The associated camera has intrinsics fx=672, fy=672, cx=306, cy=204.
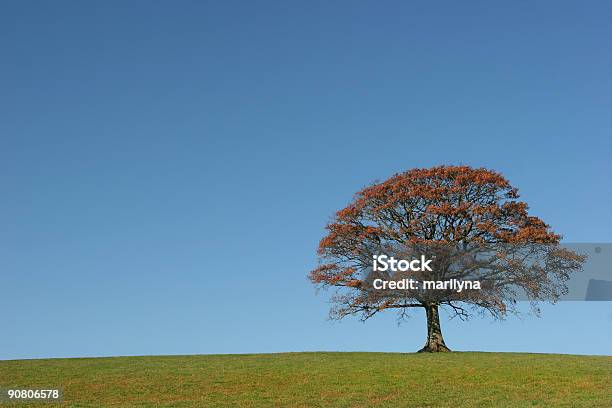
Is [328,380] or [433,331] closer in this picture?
[328,380]

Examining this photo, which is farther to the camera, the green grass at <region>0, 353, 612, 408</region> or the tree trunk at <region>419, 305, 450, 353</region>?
the tree trunk at <region>419, 305, 450, 353</region>

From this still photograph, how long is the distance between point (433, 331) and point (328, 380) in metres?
17.3

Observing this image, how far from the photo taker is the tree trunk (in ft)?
165

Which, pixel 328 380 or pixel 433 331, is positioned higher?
pixel 433 331

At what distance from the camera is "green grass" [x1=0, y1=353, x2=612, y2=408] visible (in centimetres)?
3044

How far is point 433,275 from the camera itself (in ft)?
163

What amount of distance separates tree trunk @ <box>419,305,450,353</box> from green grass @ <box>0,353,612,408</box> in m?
3.72

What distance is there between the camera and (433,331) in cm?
5056

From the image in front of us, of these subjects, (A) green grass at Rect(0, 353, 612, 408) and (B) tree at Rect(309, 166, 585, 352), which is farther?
(B) tree at Rect(309, 166, 585, 352)

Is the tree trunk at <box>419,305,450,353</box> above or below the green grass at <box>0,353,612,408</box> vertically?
above

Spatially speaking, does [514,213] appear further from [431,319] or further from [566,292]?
[431,319]

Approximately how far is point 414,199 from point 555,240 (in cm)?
1102

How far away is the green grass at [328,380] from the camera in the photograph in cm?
3044

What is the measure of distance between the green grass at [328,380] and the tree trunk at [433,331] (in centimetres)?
372
